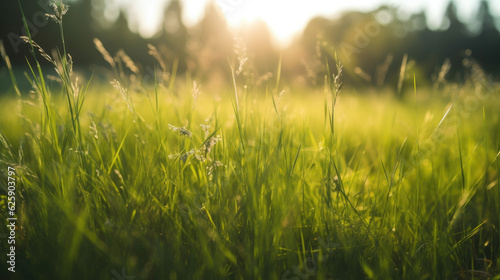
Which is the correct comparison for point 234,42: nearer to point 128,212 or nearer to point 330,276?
point 128,212

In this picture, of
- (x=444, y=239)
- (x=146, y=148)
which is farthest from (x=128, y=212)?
(x=444, y=239)

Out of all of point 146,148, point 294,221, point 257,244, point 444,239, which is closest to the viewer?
point 257,244

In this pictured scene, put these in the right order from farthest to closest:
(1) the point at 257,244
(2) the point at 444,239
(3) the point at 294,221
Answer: (3) the point at 294,221 → (2) the point at 444,239 → (1) the point at 257,244

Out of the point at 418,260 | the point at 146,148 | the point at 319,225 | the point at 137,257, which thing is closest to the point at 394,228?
the point at 418,260

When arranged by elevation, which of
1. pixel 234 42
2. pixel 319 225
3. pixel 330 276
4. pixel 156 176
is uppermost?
pixel 234 42

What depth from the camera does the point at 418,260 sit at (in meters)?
0.94

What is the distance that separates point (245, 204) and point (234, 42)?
26.5 inches

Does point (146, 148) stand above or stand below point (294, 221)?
above

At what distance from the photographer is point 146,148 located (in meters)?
1.22

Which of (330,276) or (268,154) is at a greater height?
(268,154)

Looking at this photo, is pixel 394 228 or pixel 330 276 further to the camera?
pixel 394 228

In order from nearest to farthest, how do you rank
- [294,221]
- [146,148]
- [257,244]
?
[257,244]
[294,221]
[146,148]

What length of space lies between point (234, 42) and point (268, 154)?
1.61 feet

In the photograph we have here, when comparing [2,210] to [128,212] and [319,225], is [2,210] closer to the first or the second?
[128,212]
